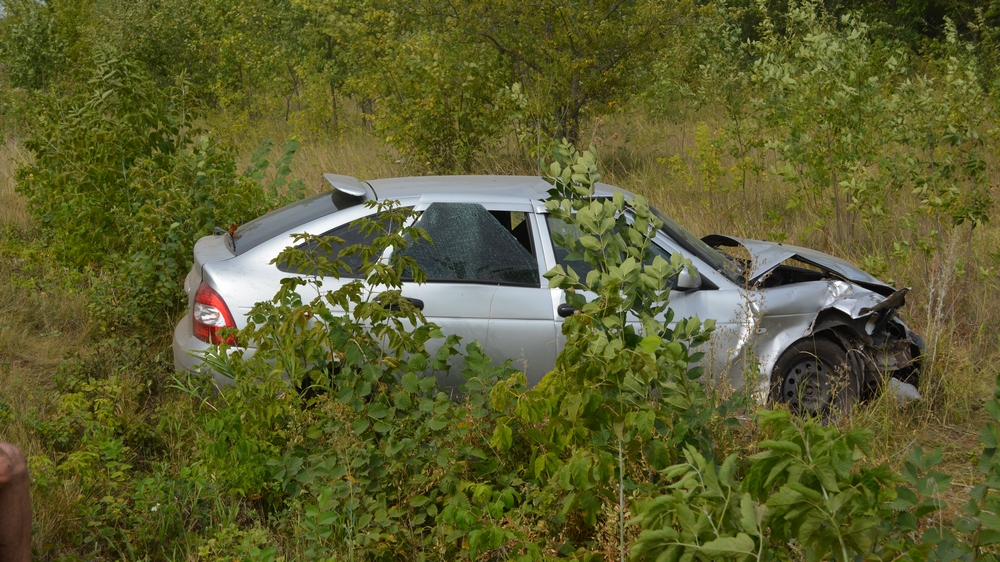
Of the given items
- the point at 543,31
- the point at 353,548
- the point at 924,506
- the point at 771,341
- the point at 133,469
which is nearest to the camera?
the point at 924,506

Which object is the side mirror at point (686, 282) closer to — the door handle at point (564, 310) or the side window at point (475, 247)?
the door handle at point (564, 310)

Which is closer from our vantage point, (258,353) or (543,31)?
(258,353)

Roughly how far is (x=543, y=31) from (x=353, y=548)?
8.55 meters

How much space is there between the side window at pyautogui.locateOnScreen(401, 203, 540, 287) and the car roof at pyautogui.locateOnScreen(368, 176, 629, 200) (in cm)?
13

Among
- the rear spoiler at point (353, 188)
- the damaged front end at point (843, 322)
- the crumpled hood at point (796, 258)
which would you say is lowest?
the damaged front end at point (843, 322)

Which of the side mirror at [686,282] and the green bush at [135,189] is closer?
the side mirror at [686,282]

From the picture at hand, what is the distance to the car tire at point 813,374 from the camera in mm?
5164

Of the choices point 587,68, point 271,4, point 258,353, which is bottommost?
point 258,353

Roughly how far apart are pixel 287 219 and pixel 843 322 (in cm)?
349

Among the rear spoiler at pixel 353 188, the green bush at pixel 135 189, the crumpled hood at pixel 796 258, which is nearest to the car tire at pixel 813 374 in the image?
the crumpled hood at pixel 796 258

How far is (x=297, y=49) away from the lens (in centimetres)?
1802

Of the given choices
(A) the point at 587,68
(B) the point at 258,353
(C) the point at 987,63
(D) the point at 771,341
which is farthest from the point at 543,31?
(C) the point at 987,63

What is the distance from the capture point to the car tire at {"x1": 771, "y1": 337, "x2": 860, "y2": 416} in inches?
203

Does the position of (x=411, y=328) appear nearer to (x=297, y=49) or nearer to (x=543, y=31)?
(x=543, y=31)
